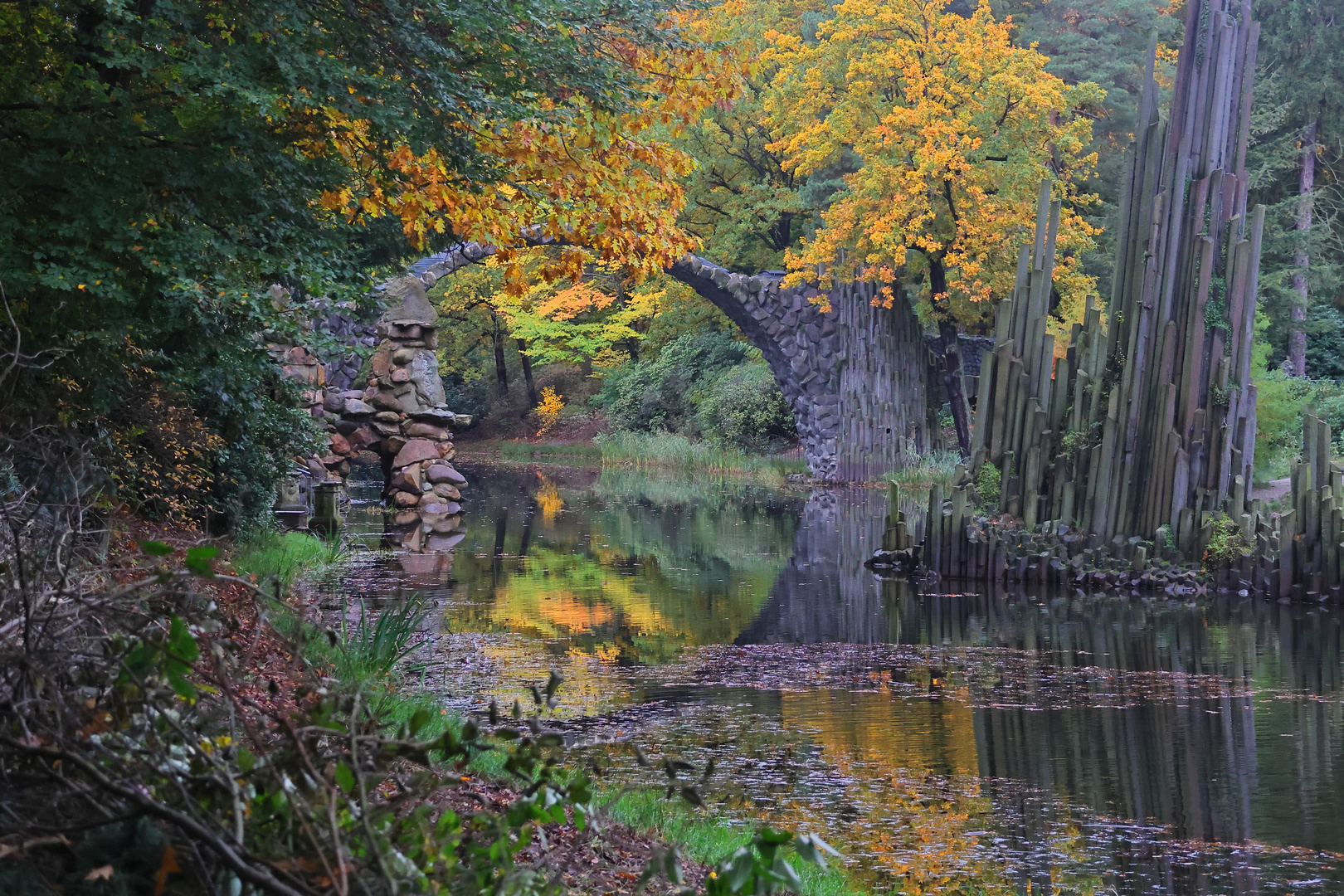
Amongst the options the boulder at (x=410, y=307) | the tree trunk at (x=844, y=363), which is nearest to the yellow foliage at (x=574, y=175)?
the boulder at (x=410, y=307)

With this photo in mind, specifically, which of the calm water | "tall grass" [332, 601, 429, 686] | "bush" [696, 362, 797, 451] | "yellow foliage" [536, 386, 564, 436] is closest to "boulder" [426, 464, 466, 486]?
the calm water

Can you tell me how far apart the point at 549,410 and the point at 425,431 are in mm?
22881

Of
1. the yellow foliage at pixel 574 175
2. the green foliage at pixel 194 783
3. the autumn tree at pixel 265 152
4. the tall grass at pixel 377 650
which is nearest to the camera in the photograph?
the green foliage at pixel 194 783

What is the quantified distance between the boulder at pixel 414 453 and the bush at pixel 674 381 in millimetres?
15264

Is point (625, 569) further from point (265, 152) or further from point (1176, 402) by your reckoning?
point (265, 152)

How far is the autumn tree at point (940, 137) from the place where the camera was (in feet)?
76.9

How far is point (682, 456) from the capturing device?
1385 inches

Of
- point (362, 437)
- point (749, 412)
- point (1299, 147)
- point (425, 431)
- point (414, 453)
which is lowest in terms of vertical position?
point (414, 453)

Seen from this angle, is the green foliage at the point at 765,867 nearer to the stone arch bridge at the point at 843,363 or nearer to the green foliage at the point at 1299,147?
the stone arch bridge at the point at 843,363

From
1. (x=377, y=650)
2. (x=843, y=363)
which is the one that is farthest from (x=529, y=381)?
(x=377, y=650)

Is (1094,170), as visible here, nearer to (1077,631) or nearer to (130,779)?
(1077,631)

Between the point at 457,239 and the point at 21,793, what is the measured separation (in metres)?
7.58

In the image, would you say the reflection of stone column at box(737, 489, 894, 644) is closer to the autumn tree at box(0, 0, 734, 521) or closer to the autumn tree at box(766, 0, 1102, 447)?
the autumn tree at box(0, 0, 734, 521)

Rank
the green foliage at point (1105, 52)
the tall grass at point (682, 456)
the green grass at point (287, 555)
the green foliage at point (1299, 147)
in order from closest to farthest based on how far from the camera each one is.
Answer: the green grass at point (287, 555) → the green foliage at point (1299, 147) → the green foliage at point (1105, 52) → the tall grass at point (682, 456)
